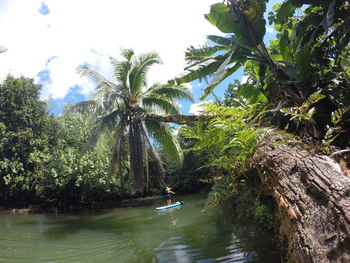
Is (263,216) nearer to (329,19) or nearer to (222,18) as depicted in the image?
(329,19)

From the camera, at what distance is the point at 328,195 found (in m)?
2.15

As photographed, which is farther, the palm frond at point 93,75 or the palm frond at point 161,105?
the palm frond at point 93,75

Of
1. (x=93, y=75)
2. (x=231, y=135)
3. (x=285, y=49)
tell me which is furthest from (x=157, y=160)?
(x=231, y=135)

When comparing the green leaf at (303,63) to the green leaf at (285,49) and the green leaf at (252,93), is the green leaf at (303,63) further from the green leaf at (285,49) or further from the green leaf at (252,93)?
the green leaf at (252,93)

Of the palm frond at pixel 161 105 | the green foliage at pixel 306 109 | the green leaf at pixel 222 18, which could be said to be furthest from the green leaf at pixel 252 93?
the palm frond at pixel 161 105

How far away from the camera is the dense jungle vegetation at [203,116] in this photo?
4.09 m

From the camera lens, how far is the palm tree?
11.7 metres

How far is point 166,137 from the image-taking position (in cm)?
1188

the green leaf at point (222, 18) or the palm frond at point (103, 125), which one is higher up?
the green leaf at point (222, 18)

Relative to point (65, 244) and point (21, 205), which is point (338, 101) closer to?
point (65, 244)

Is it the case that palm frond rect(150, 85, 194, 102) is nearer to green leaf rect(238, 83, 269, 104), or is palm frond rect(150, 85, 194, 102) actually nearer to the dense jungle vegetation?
the dense jungle vegetation

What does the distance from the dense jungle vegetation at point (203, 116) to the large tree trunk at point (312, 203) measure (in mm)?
426

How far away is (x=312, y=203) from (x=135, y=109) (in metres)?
10.2

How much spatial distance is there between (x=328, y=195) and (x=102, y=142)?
10524 millimetres
